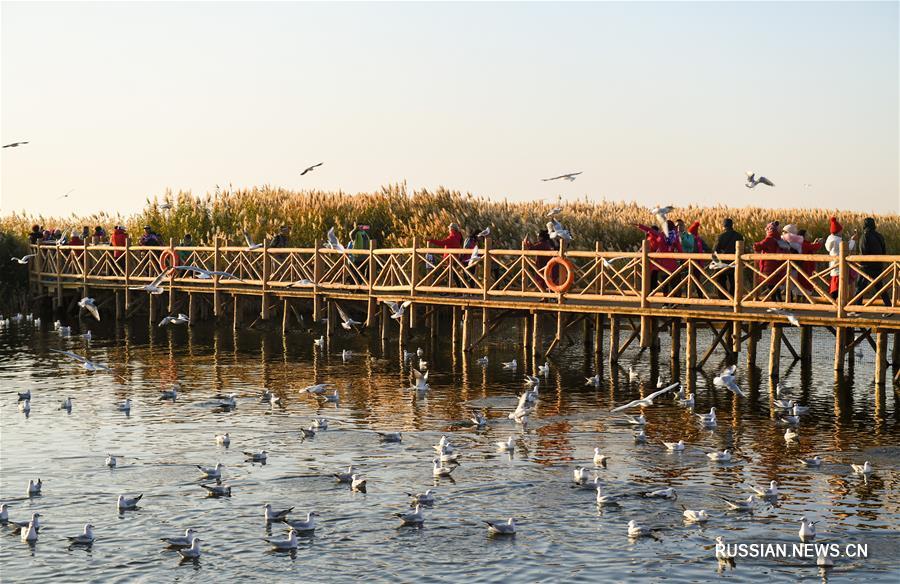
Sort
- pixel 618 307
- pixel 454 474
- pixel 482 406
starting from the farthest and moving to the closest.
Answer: pixel 618 307
pixel 482 406
pixel 454 474

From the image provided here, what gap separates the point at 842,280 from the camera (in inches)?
804

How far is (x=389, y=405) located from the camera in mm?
19984

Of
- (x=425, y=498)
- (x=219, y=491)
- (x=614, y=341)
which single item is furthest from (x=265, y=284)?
(x=425, y=498)

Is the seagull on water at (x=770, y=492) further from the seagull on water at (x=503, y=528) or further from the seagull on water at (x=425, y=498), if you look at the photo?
the seagull on water at (x=425, y=498)

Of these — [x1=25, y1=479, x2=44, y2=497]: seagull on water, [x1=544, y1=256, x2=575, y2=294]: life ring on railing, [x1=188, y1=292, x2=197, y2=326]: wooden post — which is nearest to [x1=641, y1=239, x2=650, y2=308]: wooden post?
[x1=544, y1=256, x2=575, y2=294]: life ring on railing

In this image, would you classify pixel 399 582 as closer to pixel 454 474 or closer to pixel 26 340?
pixel 454 474

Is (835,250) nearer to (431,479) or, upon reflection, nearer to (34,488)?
(431,479)

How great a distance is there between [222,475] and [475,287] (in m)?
14.4

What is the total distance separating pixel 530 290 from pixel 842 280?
789 cm

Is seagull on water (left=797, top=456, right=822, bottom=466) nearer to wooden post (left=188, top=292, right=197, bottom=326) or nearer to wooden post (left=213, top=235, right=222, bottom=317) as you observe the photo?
wooden post (left=213, top=235, right=222, bottom=317)

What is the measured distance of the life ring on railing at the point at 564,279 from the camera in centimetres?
2492

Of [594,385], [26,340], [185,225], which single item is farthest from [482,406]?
[185,225]

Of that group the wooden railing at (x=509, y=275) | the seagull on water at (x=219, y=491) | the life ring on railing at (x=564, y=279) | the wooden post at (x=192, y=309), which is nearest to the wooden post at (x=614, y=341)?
the wooden railing at (x=509, y=275)

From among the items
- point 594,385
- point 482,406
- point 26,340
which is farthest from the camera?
point 26,340
